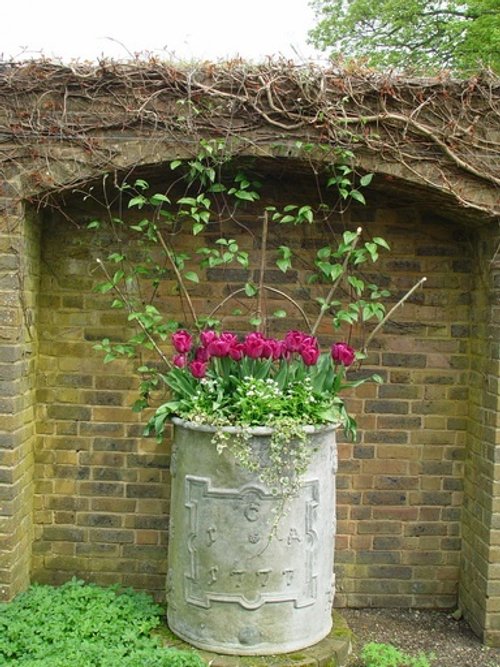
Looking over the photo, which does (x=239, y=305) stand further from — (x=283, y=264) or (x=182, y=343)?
(x=182, y=343)

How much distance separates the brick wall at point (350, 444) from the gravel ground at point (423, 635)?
9cm

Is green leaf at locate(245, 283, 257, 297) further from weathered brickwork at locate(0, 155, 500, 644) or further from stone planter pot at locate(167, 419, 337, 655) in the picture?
stone planter pot at locate(167, 419, 337, 655)

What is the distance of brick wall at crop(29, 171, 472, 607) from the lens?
371cm

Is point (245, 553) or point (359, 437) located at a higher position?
point (359, 437)

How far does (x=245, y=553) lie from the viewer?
293cm

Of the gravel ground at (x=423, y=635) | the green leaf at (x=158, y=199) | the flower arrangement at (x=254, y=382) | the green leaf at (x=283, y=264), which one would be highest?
the green leaf at (x=158, y=199)

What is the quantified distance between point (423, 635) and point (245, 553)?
1.32 m

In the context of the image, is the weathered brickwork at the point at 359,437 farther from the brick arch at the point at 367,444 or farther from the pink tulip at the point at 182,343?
the pink tulip at the point at 182,343

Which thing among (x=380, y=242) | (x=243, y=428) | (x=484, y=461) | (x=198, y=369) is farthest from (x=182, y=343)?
(x=484, y=461)

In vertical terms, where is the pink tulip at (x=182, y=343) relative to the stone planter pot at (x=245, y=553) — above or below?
above

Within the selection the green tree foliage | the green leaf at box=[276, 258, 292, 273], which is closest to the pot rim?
the green leaf at box=[276, 258, 292, 273]

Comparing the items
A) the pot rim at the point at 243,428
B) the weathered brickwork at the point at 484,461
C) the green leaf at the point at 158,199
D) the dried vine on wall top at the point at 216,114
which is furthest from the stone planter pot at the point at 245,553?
the dried vine on wall top at the point at 216,114

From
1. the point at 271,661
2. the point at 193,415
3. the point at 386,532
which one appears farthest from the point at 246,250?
the point at 271,661

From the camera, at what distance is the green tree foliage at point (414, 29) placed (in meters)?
11.0
